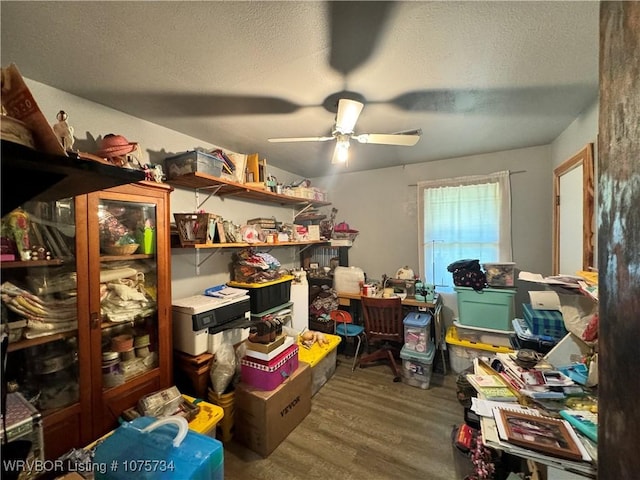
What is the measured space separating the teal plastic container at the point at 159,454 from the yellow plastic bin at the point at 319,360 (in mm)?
1352

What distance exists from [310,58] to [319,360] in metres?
2.24

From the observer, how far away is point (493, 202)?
277 centimetres

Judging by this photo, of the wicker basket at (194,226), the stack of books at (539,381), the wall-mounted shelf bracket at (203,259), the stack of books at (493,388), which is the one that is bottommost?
the stack of books at (493,388)

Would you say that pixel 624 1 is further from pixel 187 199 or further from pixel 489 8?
pixel 187 199

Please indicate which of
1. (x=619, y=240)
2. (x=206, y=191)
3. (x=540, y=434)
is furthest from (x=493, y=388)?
(x=206, y=191)

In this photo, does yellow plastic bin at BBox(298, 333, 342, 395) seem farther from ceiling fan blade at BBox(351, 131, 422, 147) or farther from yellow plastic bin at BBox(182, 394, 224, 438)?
ceiling fan blade at BBox(351, 131, 422, 147)

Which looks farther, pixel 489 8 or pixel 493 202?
pixel 493 202

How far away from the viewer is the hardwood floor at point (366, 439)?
1.54 meters

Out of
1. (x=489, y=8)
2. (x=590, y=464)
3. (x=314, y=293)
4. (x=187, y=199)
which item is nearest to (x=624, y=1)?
(x=489, y=8)

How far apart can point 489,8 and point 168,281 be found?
2.16 m

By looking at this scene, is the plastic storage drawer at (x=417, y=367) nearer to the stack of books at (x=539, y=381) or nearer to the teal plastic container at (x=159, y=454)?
the stack of books at (x=539, y=381)

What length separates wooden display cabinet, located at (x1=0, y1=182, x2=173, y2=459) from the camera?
1201mm

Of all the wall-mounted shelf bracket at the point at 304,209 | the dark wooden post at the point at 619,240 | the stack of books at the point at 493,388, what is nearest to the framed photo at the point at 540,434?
the stack of books at the point at 493,388

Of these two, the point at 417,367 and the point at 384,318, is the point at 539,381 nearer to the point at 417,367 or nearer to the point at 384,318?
the point at 417,367
